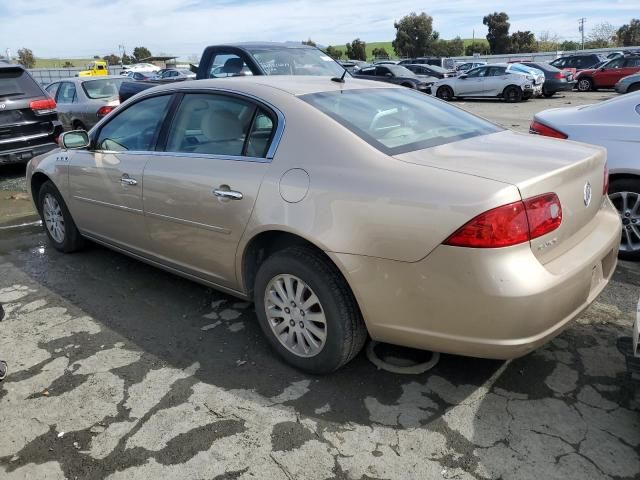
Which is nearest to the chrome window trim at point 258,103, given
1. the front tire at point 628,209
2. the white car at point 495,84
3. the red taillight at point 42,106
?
the front tire at point 628,209

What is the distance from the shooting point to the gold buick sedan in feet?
7.79

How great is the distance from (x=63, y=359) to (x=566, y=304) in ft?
9.31

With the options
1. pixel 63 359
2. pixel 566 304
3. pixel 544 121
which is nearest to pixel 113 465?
pixel 63 359

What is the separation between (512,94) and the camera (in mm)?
21375

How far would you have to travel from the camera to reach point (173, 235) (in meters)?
3.64

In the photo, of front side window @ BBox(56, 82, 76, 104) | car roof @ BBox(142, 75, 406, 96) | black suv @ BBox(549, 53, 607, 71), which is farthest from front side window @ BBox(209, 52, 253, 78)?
black suv @ BBox(549, 53, 607, 71)

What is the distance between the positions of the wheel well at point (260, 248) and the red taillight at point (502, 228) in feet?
3.02

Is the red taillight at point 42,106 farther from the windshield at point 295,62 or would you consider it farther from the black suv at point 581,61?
the black suv at point 581,61

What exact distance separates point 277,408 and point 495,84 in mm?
21462

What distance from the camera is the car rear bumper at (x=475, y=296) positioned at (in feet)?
7.64

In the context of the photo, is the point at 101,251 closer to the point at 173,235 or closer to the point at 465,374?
the point at 173,235

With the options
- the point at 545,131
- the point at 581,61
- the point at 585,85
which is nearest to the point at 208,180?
the point at 545,131

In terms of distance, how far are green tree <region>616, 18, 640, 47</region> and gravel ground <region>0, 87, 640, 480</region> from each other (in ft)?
227

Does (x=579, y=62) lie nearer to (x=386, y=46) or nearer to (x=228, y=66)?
(x=228, y=66)
